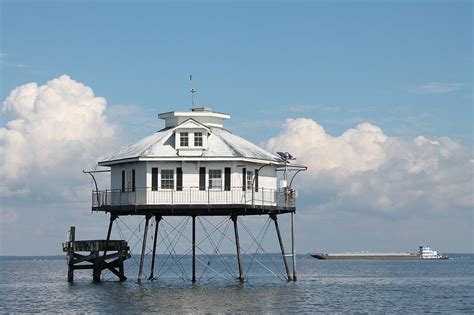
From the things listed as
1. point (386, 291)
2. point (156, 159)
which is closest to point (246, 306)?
point (156, 159)

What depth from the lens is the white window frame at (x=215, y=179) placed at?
59.7 meters

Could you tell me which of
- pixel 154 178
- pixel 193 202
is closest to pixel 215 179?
pixel 193 202

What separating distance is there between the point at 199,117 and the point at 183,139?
369cm

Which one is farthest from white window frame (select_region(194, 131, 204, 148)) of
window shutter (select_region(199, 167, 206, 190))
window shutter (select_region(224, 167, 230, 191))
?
window shutter (select_region(224, 167, 230, 191))

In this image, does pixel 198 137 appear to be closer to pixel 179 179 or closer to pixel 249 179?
pixel 179 179

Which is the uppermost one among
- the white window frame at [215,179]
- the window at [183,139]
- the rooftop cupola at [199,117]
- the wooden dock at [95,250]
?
the rooftop cupola at [199,117]

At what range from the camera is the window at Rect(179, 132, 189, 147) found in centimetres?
6041

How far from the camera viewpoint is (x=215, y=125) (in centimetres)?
6481

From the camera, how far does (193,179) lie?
5953 centimetres

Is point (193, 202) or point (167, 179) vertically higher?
point (167, 179)

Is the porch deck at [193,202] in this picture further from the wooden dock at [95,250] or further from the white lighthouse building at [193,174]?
the wooden dock at [95,250]

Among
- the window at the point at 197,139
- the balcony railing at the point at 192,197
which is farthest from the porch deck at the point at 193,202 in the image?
the window at the point at 197,139

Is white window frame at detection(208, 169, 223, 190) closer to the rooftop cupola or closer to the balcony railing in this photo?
the balcony railing

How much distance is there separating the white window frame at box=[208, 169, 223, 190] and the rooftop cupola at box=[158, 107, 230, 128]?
5.08m
